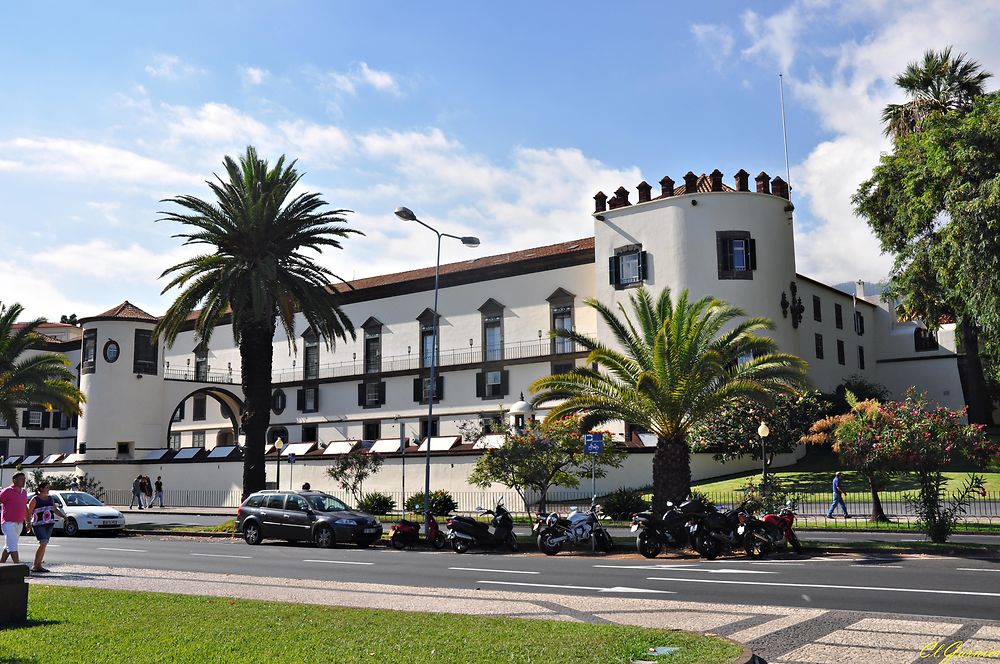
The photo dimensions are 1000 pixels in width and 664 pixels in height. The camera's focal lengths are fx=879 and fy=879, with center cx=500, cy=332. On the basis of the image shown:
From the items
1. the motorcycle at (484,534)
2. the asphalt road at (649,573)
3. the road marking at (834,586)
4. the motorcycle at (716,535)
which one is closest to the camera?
the asphalt road at (649,573)

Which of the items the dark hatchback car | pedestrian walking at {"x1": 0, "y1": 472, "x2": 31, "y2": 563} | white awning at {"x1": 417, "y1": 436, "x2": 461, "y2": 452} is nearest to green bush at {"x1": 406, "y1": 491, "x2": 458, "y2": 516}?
white awning at {"x1": 417, "y1": 436, "x2": 461, "y2": 452}

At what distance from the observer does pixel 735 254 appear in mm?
45250

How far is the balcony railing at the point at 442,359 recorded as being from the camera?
167ft

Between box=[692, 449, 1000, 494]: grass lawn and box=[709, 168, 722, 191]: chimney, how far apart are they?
1475 cm

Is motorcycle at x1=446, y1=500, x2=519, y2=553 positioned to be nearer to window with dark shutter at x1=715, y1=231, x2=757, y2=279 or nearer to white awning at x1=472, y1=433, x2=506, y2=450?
white awning at x1=472, y1=433, x2=506, y2=450

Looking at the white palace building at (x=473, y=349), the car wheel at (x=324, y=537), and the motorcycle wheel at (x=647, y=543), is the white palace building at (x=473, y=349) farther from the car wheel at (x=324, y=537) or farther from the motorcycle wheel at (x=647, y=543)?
the motorcycle wheel at (x=647, y=543)

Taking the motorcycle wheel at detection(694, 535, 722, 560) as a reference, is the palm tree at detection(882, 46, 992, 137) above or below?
above

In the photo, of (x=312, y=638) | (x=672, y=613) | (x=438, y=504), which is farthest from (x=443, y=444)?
(x=312, y=638)

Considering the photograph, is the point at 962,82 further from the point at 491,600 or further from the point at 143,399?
the point at 143,399

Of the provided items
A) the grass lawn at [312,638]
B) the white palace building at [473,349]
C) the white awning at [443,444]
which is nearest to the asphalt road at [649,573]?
the grass lawn at [312,638]

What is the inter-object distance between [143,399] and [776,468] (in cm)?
3587

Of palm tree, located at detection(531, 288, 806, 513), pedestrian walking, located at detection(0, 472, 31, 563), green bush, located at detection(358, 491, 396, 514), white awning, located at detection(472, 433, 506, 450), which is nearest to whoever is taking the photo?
pedestrian walking, located at detection(0, 472, 31, 563)

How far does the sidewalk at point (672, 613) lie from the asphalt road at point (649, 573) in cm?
77

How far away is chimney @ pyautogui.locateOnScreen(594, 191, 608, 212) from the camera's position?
48.9m
